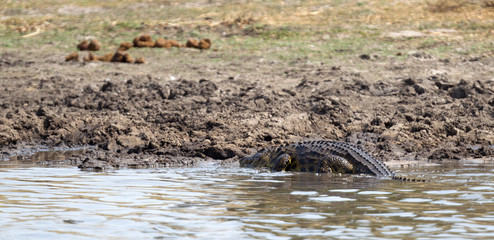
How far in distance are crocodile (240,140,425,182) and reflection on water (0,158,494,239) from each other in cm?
23

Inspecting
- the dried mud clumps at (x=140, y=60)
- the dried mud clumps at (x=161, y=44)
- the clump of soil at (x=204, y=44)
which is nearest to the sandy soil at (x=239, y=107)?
the dried mud clumps at (x=140, y=60)

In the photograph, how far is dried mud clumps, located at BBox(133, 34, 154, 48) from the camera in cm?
1895

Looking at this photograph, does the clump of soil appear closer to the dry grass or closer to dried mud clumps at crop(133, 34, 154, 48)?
the dry grass

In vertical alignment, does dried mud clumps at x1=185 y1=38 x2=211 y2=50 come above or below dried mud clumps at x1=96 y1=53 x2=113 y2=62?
above

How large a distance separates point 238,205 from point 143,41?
12.5 meters

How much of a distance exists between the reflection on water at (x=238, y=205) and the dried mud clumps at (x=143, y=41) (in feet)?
30.5

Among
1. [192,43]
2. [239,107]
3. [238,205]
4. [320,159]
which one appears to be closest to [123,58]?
[192,43]

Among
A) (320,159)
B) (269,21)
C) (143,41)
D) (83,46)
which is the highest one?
(269,21)

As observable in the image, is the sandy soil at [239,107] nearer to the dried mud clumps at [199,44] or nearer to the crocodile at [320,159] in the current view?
the crocodile at [320,159]

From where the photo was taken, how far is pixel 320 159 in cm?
977

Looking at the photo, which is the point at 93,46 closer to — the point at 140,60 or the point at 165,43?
the point at 165,43

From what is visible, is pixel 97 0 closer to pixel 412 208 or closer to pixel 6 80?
pixel 6 80

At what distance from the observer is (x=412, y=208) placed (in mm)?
6957

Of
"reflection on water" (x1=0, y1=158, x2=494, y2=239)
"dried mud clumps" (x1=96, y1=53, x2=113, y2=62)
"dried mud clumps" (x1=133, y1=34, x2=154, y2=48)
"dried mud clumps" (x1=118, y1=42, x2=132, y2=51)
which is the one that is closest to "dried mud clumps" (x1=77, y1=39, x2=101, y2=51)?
"dried mud clumps" (x1=118, y1=42, x2=132, y2=51)
